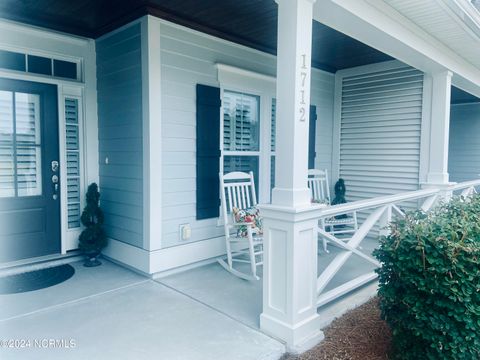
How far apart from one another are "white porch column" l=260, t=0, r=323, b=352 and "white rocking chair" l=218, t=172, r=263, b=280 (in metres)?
Result: 1.09

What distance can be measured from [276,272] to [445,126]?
3638mm

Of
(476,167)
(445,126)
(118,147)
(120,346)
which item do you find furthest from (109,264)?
(476,167)

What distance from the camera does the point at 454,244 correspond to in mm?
2047

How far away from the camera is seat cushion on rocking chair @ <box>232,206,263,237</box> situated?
3.67 m

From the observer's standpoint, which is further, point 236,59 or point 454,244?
point 236,59

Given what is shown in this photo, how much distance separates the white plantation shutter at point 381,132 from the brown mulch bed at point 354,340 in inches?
116

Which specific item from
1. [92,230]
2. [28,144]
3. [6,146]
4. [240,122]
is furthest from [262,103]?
[6,146]

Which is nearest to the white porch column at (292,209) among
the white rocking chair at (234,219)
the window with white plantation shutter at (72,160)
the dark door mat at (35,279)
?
the white rocking chair at (234,219)

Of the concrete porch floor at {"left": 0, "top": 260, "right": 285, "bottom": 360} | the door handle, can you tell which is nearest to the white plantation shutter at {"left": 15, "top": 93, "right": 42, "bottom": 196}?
the door handle

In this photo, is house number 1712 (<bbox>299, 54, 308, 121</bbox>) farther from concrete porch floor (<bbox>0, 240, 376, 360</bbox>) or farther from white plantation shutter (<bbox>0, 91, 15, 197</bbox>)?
white plantation shutter (<bbox>0, 91, 15, 197</bbox>)

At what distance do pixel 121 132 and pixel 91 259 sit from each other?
4.64 feet

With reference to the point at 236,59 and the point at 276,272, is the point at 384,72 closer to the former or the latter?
the point at 236,59

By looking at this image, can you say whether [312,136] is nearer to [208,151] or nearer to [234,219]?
[208,151]

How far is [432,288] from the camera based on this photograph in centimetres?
204
